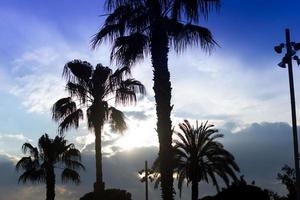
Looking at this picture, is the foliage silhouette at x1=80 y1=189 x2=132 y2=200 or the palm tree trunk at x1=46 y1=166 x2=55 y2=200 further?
the palm tree trunk at x1=46 y1=166 x2=55 y2=200

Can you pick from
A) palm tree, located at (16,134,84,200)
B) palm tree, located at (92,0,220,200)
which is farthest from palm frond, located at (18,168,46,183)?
palm tree, located at (92,0,220,200)

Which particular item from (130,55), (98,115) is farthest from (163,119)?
(98,115)

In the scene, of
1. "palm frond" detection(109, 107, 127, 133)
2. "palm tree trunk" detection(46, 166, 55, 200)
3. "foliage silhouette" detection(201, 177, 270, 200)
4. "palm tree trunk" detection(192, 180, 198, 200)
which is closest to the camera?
"palm frond" detection(109, 107, 127, 133)

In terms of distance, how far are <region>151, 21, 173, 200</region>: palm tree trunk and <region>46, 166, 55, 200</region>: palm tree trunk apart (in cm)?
2417

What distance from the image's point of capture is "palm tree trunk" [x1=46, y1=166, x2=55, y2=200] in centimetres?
4212

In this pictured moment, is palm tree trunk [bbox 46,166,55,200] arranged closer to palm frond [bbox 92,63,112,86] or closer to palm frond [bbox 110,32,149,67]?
palm frond [bbox 92,63,112,86]

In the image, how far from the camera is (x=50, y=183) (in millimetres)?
42875

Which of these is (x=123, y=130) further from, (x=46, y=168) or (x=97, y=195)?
(x=46, y=168)

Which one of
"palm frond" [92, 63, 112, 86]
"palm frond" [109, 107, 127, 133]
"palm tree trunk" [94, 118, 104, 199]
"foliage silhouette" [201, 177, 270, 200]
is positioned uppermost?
"palm frond" [92, 63, 112, 86]

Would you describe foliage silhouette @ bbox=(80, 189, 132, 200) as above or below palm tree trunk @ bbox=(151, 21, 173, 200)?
below

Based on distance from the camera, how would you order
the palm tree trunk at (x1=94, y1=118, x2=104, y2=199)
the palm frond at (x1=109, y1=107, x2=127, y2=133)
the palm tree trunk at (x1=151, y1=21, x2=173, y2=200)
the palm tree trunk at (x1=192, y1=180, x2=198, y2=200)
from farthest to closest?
the palm tree trunk at (x1=192, y1=180, x2=198, y2=200) → the palm frond at (x1=109, y1=107, x2=127, y2=133) → the palm tree trunk at (x1=94, y1=118, x2=104, y2=199) → the palm tree trunk at (x1=151, y1=21, x2=173, y2=200)

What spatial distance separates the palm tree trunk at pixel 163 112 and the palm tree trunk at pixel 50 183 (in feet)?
79.3

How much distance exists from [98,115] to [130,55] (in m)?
13.2

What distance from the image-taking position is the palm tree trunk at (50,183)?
138 feet
